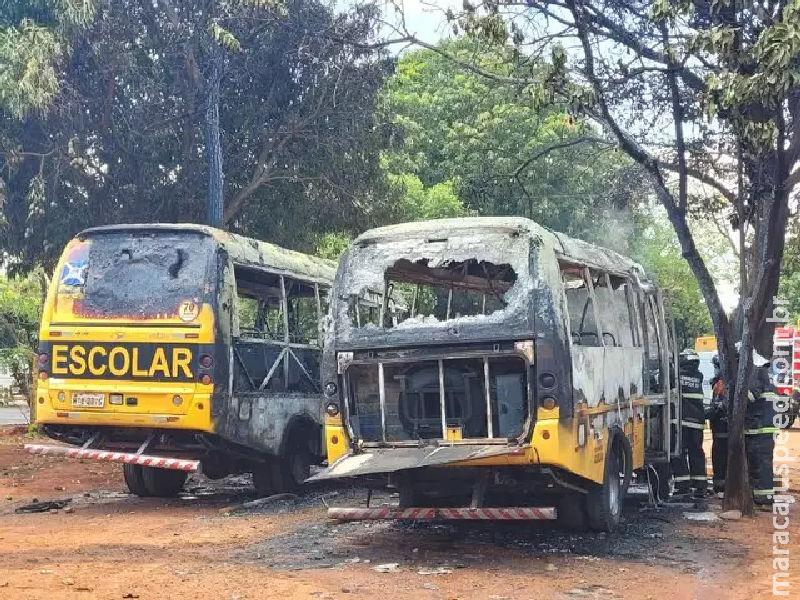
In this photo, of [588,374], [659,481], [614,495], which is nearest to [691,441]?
[659,481]

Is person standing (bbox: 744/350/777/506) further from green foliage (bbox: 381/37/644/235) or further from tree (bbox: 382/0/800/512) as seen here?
green foliage (bbox: 381/37/644/235)

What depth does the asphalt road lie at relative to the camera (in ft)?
76.6

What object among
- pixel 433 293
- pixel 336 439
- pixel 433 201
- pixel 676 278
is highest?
pixel 433 201

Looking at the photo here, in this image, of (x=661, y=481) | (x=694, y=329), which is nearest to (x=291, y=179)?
(x=661, y=481)

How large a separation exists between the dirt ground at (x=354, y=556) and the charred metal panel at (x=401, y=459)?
0.63m

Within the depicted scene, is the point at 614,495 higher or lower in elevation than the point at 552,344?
lower

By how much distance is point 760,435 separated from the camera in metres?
10.1

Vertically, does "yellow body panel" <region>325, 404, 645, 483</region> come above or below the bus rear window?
below

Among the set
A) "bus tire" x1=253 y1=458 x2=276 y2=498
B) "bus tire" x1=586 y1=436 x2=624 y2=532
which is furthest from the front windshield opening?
"bus tire" x1=253 y1=458 x2=276 y2=498

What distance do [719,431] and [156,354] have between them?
18.7ft

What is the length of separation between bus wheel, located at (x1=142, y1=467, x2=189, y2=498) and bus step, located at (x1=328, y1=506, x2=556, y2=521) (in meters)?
4.16

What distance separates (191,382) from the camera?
10.1 m

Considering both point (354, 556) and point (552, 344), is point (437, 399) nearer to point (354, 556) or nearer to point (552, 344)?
point (552, 344)

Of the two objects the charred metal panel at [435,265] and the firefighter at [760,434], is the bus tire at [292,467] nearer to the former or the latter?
the charred metal panel at [435,265]
